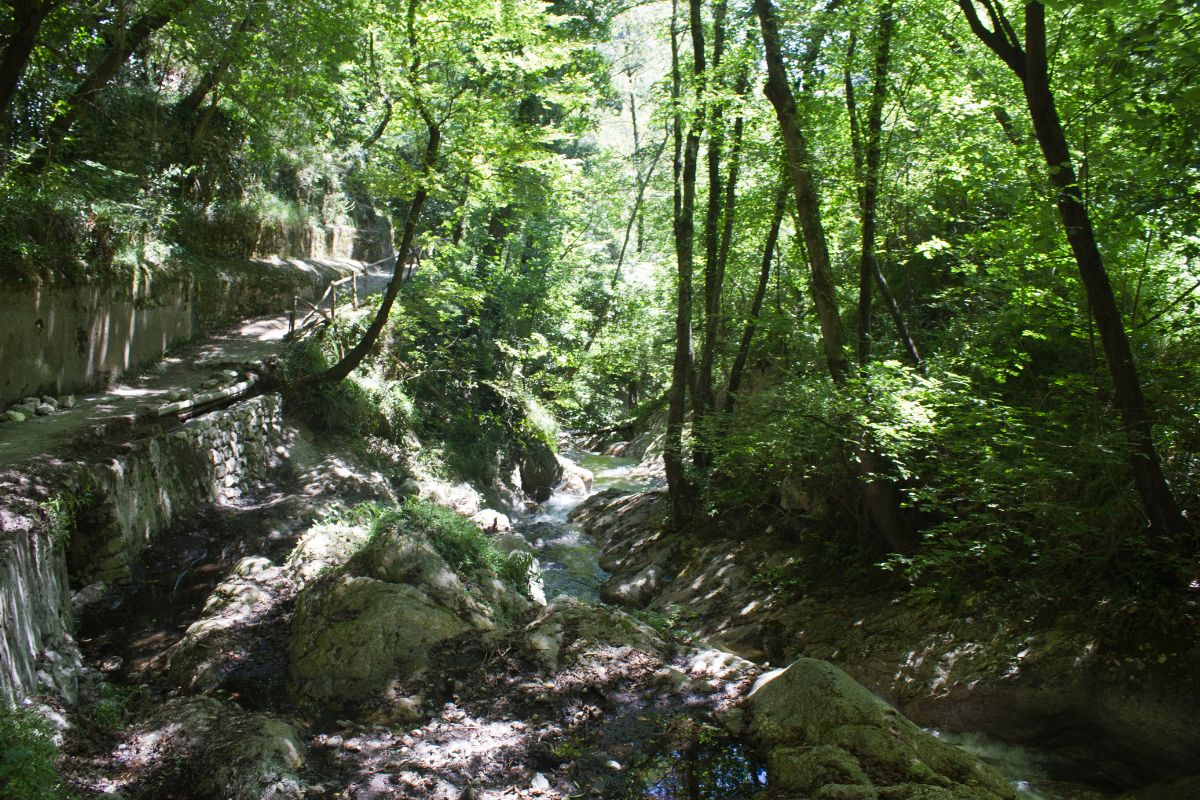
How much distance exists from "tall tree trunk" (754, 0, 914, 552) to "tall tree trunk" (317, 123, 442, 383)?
5.28 meters

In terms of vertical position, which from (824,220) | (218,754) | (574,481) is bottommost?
(574,481)

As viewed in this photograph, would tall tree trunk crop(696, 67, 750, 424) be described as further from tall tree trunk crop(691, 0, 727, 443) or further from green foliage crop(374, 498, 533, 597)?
green foliage crop(374, 498, 533, 597)

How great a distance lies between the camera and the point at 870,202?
7594 millimetres

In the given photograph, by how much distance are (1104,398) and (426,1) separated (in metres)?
10.0

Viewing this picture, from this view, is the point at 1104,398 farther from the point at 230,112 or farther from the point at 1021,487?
the point at 230,112

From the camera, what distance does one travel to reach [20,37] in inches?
254

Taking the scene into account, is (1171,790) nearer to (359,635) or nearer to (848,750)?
(848,750)

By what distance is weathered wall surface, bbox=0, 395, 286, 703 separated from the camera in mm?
4980

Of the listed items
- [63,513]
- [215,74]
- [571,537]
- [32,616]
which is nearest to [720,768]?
[32,616]

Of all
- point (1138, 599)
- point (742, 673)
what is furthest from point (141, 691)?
point (1138, 599)

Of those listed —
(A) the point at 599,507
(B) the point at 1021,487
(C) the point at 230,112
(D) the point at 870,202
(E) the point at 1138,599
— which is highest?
(C) the point at 230,112

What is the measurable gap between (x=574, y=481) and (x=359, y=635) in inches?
455

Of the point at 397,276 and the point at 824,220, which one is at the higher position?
the point at 824,220

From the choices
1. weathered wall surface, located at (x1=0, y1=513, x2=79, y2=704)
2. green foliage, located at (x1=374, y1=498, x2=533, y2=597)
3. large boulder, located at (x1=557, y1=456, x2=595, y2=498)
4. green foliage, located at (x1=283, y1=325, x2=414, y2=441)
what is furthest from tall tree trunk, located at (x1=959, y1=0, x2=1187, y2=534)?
large boulder, located at (x1=557, y1=456, x2=595, y2=498)
